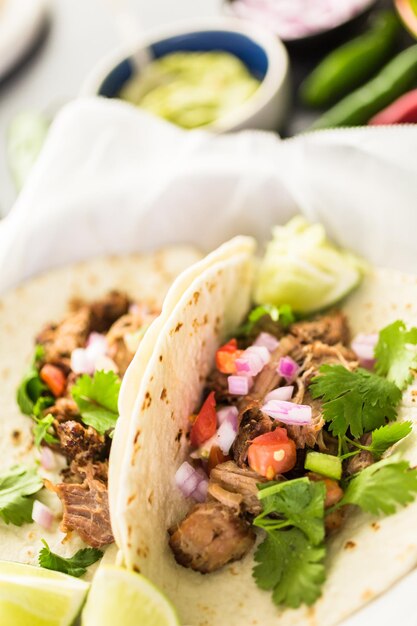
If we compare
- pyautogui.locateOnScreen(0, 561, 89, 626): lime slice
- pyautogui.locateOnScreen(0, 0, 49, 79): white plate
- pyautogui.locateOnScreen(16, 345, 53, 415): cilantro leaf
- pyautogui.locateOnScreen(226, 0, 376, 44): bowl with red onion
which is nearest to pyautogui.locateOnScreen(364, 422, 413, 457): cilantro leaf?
pyautogui.locateOnScreen(0, 561, 89, 626): lime slice

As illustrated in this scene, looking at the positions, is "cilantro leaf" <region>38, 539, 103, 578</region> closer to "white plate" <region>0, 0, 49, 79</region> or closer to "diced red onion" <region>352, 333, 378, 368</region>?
"diced red onion" <region>352, 333, 378, 368</region>

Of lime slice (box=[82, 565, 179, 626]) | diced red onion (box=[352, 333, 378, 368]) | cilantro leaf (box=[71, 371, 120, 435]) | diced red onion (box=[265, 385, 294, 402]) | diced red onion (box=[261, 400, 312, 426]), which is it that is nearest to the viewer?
lime slice (box=[82, 565, 179, 626])

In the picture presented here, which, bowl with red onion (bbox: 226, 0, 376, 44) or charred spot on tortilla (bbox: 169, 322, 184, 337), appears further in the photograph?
bowl with red onion (bbox: 226, 0, 376, 44)

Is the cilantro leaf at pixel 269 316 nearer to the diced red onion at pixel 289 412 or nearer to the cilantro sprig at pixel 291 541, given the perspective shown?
the diced red onion at pixel 289 412

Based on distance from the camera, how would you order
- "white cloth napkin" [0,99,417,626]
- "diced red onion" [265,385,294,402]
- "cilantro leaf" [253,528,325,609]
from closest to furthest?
1. "cilantro leaf" [253,528,325,609]
2. "diced red onion" [265,385,294,402]
3. "white cloth napkin" [0,99,417,626]

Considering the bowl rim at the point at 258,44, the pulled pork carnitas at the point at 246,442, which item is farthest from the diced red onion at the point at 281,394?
the bowl rim at the point at 258,44

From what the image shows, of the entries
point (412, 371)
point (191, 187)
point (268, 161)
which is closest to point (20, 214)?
point (191, 187)

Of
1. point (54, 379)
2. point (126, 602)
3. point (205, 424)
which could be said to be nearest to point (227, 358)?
point (205, 424)
